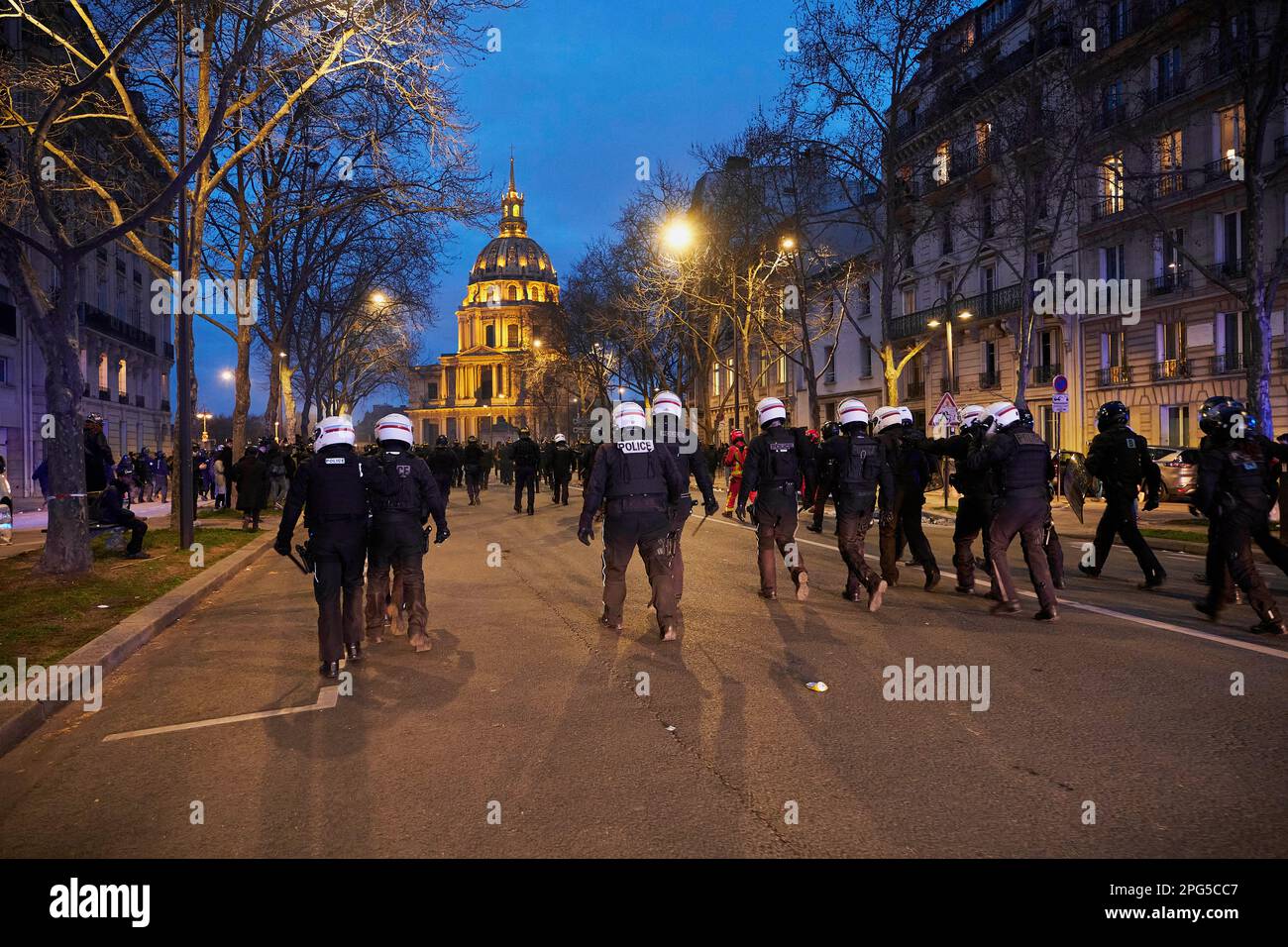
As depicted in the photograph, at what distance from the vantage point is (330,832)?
360 cm

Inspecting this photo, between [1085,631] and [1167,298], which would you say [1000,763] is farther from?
[1167,298]

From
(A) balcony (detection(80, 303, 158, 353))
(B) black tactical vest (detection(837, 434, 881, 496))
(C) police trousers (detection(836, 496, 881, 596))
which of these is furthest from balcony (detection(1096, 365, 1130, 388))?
(A) balcony (detection(80, 303, 158, 353))

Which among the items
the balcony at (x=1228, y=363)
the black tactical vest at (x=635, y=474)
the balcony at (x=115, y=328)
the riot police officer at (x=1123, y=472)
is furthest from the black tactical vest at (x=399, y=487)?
the balcony at (x=115, y=328)

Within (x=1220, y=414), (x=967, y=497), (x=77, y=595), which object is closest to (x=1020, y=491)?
(x=967, y=497)

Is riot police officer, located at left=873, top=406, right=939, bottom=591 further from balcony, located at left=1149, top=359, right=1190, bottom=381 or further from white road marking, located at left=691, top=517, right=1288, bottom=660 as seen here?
balcony, located at left=1149, top=359, right=1190, bottom=381

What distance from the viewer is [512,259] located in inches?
5325

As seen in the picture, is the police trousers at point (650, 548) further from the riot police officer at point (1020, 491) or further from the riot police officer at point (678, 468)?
the riot police officer at point (1020, 491)

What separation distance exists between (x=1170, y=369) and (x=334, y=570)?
98.1 ft

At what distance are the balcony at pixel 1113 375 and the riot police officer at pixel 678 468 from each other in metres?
26.8

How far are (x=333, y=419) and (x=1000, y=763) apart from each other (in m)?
4.78

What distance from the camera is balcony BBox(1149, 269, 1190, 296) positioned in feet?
94.5

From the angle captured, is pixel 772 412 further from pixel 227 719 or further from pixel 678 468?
pixel 227 719
